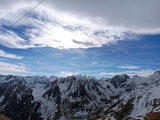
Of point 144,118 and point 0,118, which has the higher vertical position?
point 0,118

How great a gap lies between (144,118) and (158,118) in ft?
61.9

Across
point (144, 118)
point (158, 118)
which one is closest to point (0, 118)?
point (158, 118)

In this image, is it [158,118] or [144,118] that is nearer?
[158,118]

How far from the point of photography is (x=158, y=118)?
168 meters

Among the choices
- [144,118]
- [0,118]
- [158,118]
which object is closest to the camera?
[0,118]

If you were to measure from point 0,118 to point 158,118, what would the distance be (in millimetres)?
140913

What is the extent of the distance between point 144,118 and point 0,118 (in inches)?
6028

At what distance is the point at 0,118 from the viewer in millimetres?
56531

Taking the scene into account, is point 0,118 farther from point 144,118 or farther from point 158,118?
point 144,118

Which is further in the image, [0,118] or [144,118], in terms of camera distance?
[144,118]

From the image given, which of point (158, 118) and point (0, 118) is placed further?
point (158, 118)

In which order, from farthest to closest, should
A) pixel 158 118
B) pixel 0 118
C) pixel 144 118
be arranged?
pixel 144 118, pixel 158 118, pixel 0 118
